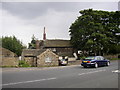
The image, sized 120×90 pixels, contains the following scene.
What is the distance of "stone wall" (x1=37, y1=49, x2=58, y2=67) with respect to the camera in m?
33.7

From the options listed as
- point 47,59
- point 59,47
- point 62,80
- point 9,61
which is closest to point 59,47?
point 59,47

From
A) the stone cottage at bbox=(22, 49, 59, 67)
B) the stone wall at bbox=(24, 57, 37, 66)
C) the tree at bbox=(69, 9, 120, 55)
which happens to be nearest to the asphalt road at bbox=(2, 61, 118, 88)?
the stone cottage at bbox=(22, 49, 59, 67)

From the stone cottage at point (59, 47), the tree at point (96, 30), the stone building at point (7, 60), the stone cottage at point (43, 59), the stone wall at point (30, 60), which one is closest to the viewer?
the stone building at point (7, 60)

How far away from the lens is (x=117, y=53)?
156 ft

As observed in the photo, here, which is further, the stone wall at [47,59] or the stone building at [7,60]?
the stone wall at [47,59]

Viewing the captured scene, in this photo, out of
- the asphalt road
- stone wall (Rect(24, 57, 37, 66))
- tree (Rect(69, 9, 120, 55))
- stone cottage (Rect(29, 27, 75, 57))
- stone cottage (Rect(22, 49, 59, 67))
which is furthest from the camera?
stone cottage (Rect(29, 27, 75, 57))

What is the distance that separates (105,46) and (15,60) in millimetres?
21433

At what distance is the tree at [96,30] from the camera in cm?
3712

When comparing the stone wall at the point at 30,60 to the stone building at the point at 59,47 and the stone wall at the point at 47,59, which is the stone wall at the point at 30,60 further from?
the stone building at the point at 59,47

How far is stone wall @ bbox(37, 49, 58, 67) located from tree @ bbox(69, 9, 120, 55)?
8.41m

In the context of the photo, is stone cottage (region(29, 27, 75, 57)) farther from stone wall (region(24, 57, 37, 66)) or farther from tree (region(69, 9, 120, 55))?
stone wall (region(24, 57, 37, 66))

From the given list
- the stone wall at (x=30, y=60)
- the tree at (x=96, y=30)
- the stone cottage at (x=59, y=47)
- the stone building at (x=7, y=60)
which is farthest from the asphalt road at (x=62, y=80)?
the stone cottage at (x=59, y=47)

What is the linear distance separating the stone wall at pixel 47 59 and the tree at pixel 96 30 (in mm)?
8411

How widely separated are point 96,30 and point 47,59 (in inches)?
557
